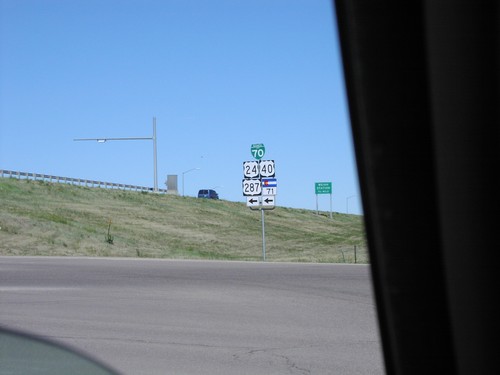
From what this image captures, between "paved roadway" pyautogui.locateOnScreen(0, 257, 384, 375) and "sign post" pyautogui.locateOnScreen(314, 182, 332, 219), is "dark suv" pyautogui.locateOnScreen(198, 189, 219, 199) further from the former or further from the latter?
"paved roadway" pyautogui.locateOnScreen(0, 257, 384, 375)

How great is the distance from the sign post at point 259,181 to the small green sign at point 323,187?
62.3 meters

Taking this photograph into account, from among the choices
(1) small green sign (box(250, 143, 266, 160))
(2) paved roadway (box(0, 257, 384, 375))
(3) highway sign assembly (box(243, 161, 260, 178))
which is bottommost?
(2) paved roadway (box(0, 257, 384, 375))

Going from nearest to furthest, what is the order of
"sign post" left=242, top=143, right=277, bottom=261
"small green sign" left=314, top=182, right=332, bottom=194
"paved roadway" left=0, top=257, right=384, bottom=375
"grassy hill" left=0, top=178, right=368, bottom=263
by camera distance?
"paved roadway" left=0, top=257, right=384, bottom=375 → "sign post" left=242, top=143, right=277, bottom=261 → "grassy hill" left=0, top=178, right=368, bottom=263 → "small green sign" left=314, top=182, right=332, bottom=194

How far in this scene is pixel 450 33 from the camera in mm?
2264

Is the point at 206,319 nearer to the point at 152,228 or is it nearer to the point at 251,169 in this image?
the point at 251,169

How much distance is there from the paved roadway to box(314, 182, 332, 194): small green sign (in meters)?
73.6

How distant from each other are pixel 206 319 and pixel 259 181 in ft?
68.8

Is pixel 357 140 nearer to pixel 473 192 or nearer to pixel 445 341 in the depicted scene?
pixel 473 192

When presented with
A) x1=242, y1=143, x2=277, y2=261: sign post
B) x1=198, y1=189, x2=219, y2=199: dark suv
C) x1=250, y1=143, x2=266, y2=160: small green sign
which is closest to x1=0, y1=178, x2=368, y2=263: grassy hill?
x1=242, y1=143, x2=277, y2=261: sign post

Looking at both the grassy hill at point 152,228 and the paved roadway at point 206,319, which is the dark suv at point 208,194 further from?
the paved roadway at point 206,319

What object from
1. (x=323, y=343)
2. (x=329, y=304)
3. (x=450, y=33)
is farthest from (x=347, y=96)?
(x=329, y=304)

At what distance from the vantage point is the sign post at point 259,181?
3309cm

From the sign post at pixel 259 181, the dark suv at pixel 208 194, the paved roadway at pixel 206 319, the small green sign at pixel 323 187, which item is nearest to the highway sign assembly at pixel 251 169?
the sign post at pixel 259 181

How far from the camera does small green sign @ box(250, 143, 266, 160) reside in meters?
33.2
